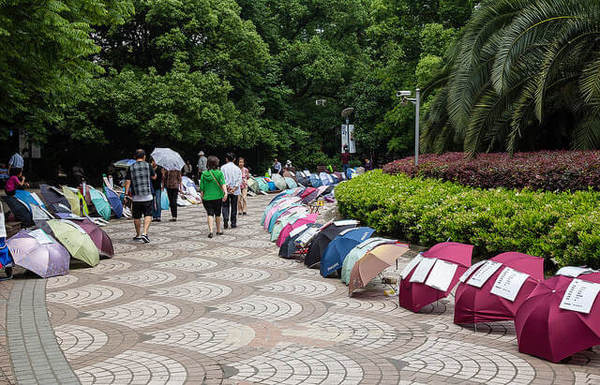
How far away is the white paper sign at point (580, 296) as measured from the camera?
4.75m

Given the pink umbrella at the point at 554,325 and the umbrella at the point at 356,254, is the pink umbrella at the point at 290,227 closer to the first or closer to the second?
the umbrella at the point at 356,254

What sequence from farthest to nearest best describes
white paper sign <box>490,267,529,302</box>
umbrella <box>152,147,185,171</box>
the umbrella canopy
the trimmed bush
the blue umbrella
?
umbrella <box>152,147,185,171</box> → the umbrella canopy → the trimmed bush → the blue umbrella → white paper sign <box>490,267,529,302</box>

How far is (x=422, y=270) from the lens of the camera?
6.49m

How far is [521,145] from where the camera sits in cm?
1408

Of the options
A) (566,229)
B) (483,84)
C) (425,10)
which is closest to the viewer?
(566,229)

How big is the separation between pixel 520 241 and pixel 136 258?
21.4ft

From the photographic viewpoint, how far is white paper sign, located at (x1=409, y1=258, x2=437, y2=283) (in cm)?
641

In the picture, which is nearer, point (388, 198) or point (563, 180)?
point (563, 180)

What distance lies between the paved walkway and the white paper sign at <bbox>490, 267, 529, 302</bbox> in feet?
1.45

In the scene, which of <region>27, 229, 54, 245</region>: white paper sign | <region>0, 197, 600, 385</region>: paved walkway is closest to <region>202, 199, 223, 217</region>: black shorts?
<region>0, 197, 600, 385</region>: paved walkway

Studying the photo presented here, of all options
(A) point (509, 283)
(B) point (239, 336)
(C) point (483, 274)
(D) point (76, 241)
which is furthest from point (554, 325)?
(D) point (76, 241)

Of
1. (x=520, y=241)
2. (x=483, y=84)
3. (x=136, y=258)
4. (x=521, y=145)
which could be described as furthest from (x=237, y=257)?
(x=521, y=145)

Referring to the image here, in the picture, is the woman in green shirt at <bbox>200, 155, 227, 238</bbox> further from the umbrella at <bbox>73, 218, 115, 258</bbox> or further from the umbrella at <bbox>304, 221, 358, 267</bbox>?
the umbrella at <bbox>304, 221, 358, 267</bbox>

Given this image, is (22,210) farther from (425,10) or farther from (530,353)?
(425,10)
